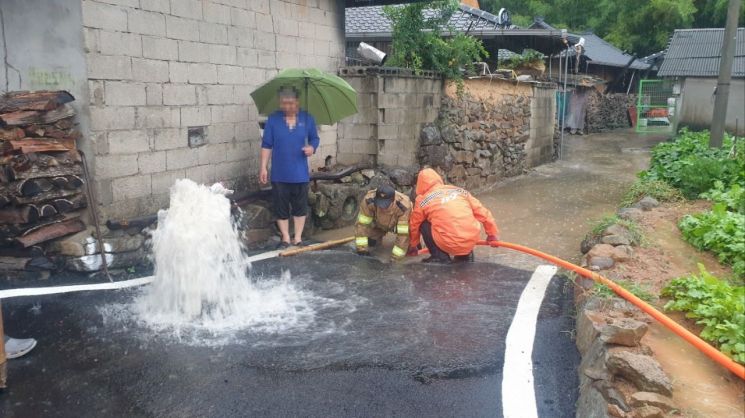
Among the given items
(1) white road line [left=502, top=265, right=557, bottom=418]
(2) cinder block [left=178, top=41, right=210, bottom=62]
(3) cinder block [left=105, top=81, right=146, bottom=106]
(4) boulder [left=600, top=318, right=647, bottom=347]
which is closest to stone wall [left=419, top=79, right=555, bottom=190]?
(2) cinder block [left=178, top=41, right=210, bottom=62]

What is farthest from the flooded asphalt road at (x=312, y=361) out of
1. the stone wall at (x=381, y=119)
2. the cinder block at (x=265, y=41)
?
the stone wall at (x=381, y=119)

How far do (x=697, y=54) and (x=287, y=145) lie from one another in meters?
18.2

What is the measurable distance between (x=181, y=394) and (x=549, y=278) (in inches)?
155

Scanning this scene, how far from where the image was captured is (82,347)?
171 inches

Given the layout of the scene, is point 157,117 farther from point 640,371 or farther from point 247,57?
point 640,371

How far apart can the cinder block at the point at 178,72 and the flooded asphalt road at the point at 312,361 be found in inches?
98.5

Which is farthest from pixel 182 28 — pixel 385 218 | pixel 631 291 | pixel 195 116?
pixel 631 291

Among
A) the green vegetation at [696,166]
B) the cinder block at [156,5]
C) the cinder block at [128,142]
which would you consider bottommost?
the green vegetation at [696,166]

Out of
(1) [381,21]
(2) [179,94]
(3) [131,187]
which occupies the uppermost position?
(1) [381,21]

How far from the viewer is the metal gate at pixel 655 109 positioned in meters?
25.7

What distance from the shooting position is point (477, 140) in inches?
475

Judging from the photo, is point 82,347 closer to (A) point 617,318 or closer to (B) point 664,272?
(A) point 617,318

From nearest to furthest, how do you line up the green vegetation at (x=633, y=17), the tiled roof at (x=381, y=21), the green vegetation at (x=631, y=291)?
1. the green vegetation at (x=631, y=291)
2. the tiled roof at (x=381, y=21)
3. the green vegetation at (x=633, y=17)

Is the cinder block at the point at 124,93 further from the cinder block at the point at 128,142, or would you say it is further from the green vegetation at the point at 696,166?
the green vegetation at the point at 696,166
